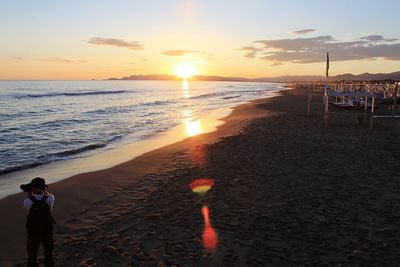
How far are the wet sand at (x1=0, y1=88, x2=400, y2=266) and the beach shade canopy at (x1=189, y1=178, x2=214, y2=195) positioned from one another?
0.25 m

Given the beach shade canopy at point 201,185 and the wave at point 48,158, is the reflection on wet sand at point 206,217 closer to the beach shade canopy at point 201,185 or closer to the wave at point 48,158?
the beach shade canopy at point 201,185

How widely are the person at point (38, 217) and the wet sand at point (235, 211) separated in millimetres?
692

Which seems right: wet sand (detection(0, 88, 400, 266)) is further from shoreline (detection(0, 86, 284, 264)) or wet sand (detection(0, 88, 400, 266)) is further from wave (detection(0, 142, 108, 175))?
wave (detection(0, 142, 108, 175))

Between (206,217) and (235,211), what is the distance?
88 cm

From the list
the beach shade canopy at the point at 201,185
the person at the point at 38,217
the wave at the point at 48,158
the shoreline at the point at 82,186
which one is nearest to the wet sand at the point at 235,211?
the shoreline at the point at 82,186

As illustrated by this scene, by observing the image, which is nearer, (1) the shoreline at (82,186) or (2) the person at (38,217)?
(2) the person at (38,217)

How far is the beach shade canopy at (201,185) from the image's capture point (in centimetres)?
1158

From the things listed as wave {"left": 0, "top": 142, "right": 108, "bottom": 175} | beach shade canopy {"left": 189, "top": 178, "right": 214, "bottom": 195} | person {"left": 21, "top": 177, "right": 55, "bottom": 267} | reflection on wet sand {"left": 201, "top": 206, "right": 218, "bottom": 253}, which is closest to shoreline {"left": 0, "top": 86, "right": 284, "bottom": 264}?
wave {"left": 0, "top": 142, "right": 108, "bottom": 175}

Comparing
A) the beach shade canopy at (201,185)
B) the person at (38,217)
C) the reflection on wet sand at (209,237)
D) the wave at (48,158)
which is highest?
the person at (38,217)

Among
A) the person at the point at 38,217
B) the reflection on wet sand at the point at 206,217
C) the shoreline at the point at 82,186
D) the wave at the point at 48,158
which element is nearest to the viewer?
the person at the point at 38,217

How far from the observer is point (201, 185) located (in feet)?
40.2

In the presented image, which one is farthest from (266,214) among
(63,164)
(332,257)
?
(63,164)

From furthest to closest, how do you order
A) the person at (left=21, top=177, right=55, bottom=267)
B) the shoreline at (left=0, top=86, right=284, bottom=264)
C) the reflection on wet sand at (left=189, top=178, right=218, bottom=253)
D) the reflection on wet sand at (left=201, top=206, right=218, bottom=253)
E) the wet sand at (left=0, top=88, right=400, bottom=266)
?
the shoreline at (left=0, top=86, right=284, bottom=264) → the reflection on wet sand at (left=189, top=178, right=218, bottom=253) → the reflection on wet sand at (left=201, top=206, right=218, bottom=253) → the wet sand at (left=0, top=88, right=400, bottom=266) → the person at (left=21, top=177, right=55, bottom=267)

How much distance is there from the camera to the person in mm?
6125
